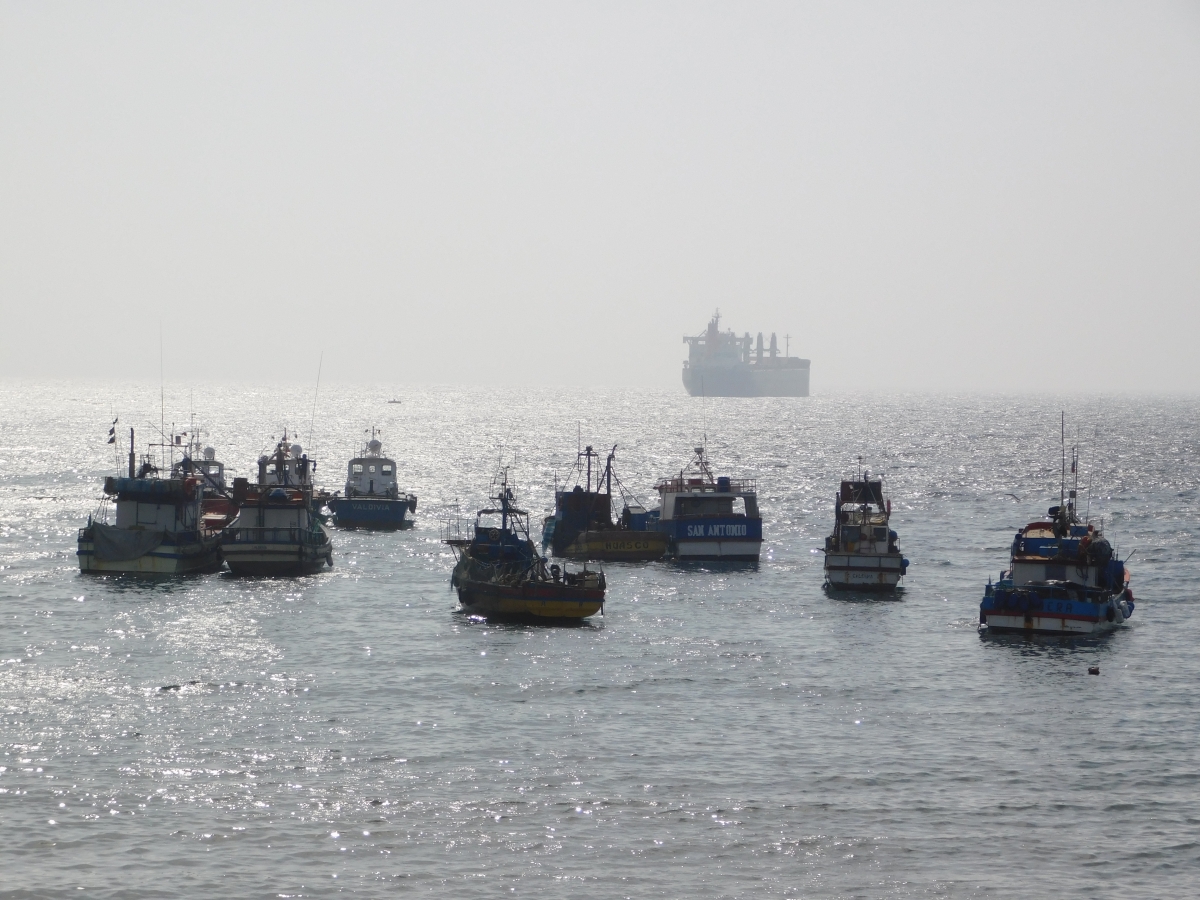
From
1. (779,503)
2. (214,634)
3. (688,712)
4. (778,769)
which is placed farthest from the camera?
(779,503)

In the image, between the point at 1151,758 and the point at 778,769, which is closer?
the point at 778,769

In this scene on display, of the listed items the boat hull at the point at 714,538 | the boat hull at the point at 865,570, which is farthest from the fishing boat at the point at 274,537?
the boat hull at the point at 865,570

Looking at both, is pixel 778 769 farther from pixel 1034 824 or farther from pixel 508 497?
pixel 508 497

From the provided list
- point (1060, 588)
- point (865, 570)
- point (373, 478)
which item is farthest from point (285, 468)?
point (1060, 588)

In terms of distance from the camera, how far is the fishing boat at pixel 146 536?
72.1 metres

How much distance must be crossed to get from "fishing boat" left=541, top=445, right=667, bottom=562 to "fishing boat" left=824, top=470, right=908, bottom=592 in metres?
12.5

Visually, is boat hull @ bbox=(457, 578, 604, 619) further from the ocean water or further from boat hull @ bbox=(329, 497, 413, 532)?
boat hull @ bbox=(329, 497, 413, 532)

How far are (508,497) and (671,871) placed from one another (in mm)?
37973

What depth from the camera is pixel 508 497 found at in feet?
221

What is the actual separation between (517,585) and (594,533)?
2200 centimetres

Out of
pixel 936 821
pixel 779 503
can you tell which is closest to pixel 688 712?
pixel 936 821

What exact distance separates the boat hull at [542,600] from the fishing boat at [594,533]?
68.6 feet

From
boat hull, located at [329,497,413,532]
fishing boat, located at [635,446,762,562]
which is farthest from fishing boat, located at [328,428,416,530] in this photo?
fishing boat, located at [635,446,762,562]

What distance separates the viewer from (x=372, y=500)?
325ft
